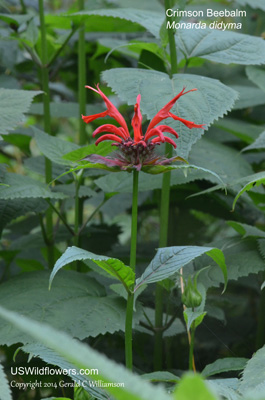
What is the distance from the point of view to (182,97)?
0.68 metres

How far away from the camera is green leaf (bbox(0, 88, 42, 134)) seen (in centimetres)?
67

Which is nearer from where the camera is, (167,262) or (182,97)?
(167,262)

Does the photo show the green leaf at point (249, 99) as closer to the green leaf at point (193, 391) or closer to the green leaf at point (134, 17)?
the green leaf at point (134, 17)

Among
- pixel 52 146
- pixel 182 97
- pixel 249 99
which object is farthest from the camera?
pixel 249 99

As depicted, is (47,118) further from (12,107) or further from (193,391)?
(193,391)

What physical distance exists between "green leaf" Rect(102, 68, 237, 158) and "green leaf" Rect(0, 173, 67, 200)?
17 cm

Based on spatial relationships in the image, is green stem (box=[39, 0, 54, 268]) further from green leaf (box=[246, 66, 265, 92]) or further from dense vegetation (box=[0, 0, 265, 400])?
green leaf (box=[246, 66, 265, 92])

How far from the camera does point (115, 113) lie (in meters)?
0.59

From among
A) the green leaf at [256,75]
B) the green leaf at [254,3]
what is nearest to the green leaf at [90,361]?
the green leaf at [256,75]

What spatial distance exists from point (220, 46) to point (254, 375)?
19.7 inches

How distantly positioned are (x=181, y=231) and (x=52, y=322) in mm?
595

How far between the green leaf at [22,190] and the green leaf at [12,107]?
79 mm

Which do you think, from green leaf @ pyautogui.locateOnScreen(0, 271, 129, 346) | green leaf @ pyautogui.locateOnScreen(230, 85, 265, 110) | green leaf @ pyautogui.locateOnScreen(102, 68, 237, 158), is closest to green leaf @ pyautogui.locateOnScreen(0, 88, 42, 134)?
green leaf @ pyautogui.locateOnScreen(102, 68, 237, 158)

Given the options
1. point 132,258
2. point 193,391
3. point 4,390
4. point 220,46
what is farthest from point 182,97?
point 193,391
